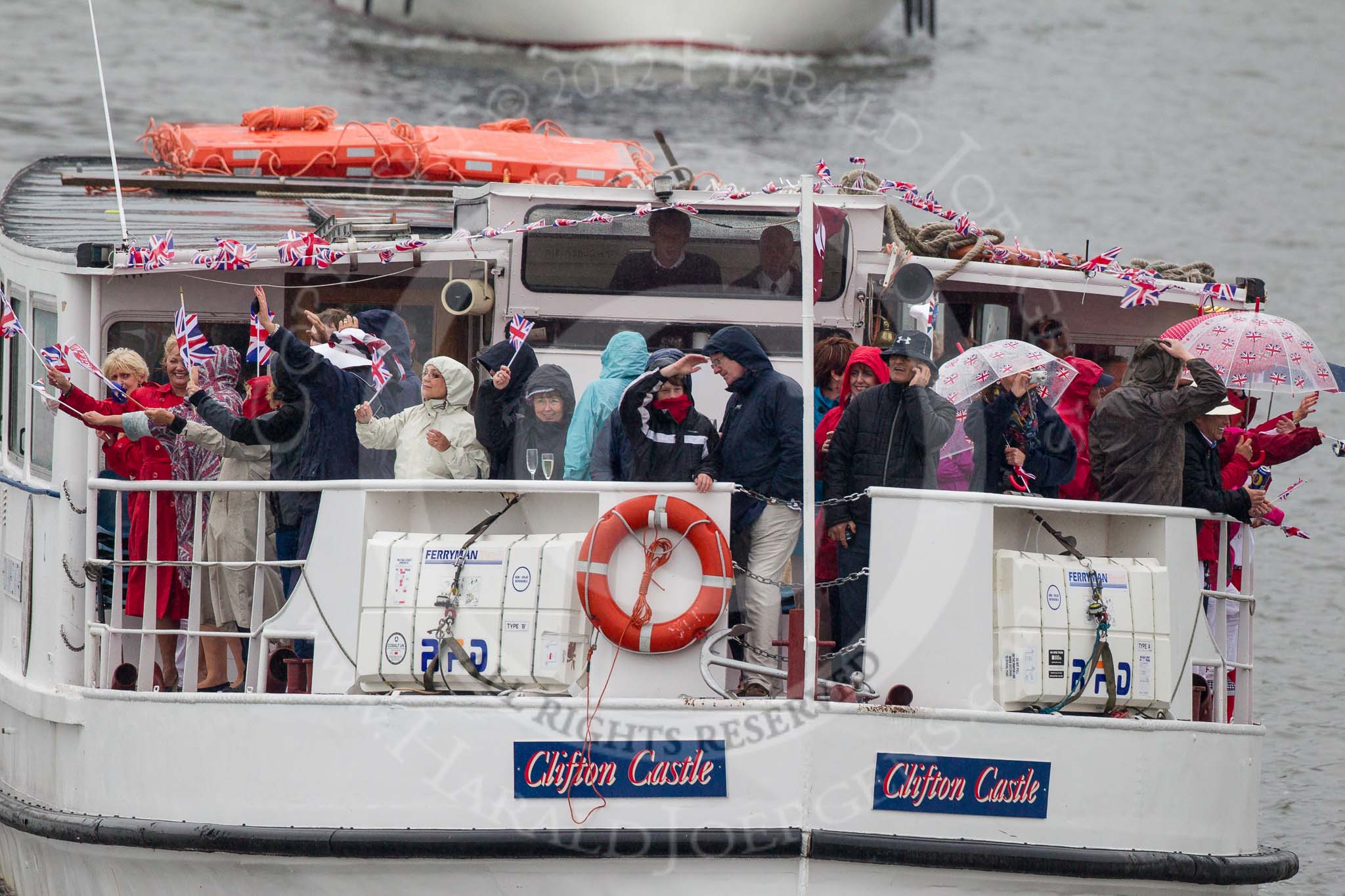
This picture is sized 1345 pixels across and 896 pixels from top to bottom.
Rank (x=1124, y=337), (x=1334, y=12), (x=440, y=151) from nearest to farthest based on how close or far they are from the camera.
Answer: (x=1124, y=337) → (x=440, y=151) → (x=1334, y=12)

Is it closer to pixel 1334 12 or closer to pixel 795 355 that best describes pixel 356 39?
pixel 1334 12

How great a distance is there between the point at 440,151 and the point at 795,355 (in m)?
4.86

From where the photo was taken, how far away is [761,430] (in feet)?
23.9

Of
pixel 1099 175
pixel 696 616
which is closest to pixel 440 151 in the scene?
pixel 696 616

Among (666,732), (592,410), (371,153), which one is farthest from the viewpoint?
(371,153)

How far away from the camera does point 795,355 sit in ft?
30.3

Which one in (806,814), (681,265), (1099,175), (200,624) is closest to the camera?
(806,814)

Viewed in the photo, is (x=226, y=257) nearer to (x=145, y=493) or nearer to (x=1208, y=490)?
(x=145, y=493)

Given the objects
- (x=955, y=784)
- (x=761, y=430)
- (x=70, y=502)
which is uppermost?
(x=761, y=430)

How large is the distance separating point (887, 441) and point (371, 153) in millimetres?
6778

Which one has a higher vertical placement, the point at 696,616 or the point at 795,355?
the point at 795,355

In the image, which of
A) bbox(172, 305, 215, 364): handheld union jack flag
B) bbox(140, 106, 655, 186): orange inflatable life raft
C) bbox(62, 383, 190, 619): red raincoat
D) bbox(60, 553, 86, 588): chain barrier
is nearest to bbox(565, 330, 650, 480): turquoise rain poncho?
bbox(172, 305, 215, 364): handheld union jack flag

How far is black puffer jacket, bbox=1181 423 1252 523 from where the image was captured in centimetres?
759

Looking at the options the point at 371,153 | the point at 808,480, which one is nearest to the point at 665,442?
the point at 808,480
